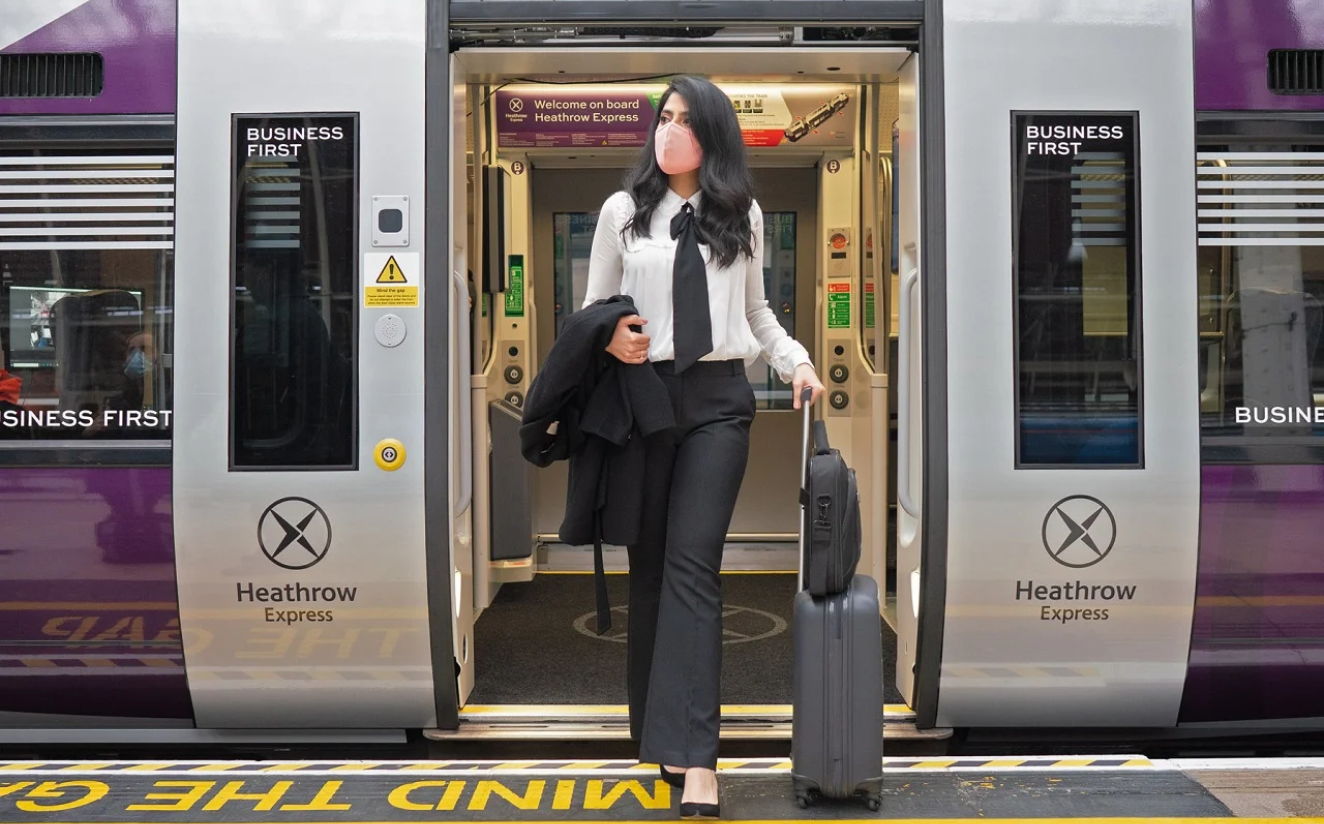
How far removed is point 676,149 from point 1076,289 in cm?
138

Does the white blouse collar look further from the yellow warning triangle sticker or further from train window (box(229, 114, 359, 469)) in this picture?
train window (box(229, 114, 359, 469))

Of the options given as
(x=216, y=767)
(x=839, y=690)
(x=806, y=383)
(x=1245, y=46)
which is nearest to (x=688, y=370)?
(x=806, y=383)

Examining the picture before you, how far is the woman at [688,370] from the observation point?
2.77 m

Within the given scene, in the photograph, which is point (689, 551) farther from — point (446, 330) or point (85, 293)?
point (85, 293)

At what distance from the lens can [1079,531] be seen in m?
3.55

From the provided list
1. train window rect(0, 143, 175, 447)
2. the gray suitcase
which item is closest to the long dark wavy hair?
the gray suitcase

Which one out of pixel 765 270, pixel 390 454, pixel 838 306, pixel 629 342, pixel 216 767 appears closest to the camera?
pixel 629 342

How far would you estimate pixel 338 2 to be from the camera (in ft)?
11.6

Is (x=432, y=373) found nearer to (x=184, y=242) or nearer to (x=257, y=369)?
(x=257, y=369)

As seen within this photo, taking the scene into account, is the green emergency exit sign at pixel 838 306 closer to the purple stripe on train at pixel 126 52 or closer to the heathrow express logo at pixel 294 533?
the heathrow express logo at pixel 294 533

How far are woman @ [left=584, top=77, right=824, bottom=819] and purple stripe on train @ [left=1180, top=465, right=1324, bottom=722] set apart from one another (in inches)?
58.8

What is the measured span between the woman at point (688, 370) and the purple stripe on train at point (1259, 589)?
1493mm

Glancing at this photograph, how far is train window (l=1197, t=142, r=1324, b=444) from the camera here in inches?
140

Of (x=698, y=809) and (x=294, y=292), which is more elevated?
(x=294, y=292)
